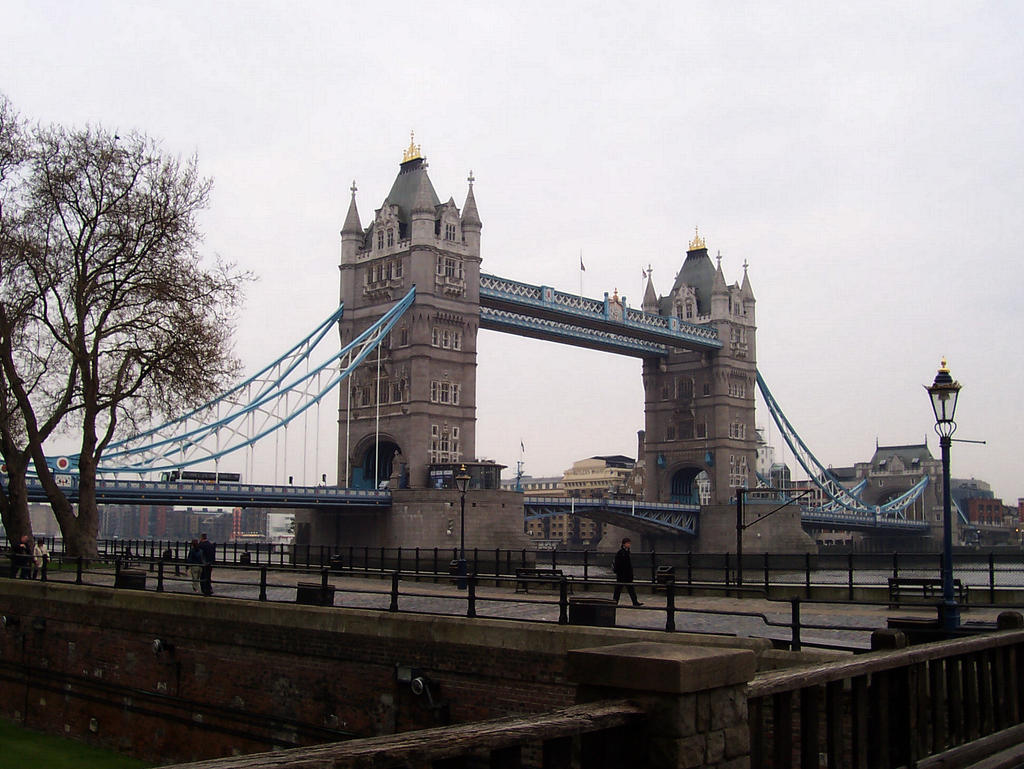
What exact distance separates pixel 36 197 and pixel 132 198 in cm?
258

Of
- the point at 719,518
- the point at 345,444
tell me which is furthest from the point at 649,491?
the point at 345,444

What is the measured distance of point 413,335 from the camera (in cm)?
7412

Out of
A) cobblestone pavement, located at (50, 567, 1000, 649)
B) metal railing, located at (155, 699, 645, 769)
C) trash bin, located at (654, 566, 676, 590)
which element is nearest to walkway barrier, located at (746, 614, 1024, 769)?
metal railing, located at (155, 699, 645, 769)

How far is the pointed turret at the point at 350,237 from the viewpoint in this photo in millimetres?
79812

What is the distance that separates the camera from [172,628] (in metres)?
19.1

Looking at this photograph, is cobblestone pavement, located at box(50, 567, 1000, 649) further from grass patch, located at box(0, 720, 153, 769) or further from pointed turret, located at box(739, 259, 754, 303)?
pointed turret, located at box(739, 259, 754, 303)

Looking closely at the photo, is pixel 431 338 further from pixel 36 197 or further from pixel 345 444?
pixel 36 197

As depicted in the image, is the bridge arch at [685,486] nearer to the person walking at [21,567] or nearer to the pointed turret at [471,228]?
the pointed turret at [471,228]

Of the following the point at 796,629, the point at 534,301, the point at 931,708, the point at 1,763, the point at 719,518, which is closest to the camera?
the point at 931,708

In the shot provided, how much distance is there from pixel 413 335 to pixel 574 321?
16.7m

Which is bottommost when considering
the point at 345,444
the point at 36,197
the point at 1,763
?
the point at 1,763

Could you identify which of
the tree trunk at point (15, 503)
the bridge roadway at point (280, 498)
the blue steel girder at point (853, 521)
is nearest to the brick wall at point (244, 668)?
the tree trunk at point (15, 503)

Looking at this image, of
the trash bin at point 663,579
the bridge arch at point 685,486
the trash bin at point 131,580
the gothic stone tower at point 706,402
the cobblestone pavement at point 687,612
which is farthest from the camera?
the bridge arch at point 685,486

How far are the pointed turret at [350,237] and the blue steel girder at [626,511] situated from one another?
72.2 feet
